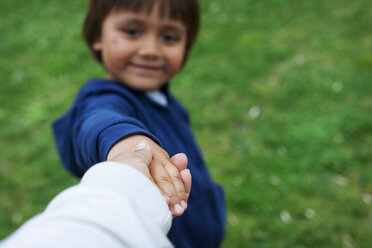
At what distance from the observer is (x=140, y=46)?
137cm

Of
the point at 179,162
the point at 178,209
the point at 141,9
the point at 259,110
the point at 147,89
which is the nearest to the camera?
the point at 178,209

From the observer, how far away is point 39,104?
3.58 metres

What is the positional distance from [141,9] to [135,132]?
2.16 ft

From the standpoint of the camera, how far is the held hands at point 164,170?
69 centimetres

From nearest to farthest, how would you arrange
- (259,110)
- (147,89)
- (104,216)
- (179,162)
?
1. (104,216)
2. (179,162)
3. (147,89)
4. (259,110)

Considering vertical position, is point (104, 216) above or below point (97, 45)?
above

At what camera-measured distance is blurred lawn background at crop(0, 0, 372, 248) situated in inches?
99.0

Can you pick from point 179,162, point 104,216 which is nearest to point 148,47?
point 179,162

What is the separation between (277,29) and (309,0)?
90 centimetres

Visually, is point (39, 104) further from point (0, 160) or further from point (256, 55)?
point (256, 55)

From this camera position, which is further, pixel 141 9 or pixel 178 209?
pixel 141 9

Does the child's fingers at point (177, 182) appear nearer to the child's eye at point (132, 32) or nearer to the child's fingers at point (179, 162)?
the child's fingers at point (179, 162)

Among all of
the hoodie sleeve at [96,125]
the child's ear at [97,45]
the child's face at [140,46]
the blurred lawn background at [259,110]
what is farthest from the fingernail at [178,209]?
the blurred lawn background at [259,110]

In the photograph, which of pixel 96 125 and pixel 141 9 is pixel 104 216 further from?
pixel 141 9
